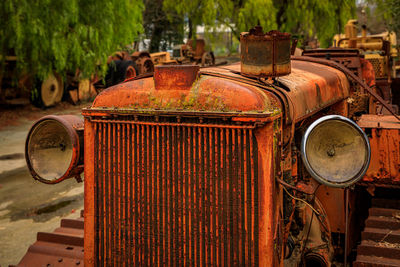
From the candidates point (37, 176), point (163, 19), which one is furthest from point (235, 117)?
point (163, 19)

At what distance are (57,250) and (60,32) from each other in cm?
1125

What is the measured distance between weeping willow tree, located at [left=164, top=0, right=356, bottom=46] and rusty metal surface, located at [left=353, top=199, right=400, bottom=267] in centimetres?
1496

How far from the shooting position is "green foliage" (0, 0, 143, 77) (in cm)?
1288

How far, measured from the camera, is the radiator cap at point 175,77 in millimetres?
2719

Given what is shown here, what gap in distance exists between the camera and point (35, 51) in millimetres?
13414

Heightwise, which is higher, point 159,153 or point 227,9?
point 227,9

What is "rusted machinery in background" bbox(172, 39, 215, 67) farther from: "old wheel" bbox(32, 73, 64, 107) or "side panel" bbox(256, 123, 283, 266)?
"side panel" bbox(256, 123, 283, 266)

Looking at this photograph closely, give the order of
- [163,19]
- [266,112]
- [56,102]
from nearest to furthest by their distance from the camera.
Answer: [266,112]
[56,102]
[163,19]

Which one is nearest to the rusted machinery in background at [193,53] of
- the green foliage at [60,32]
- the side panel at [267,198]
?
the green foliage at [60,32]

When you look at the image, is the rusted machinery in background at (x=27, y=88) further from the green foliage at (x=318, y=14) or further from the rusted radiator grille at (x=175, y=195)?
the rusted radiator grille at (x=175, y=195)

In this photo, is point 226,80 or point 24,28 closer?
point 226,80

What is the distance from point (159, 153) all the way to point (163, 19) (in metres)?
26.7

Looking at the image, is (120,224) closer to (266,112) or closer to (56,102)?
(266,112)

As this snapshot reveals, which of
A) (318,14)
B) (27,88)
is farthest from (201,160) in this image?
(318,14)
